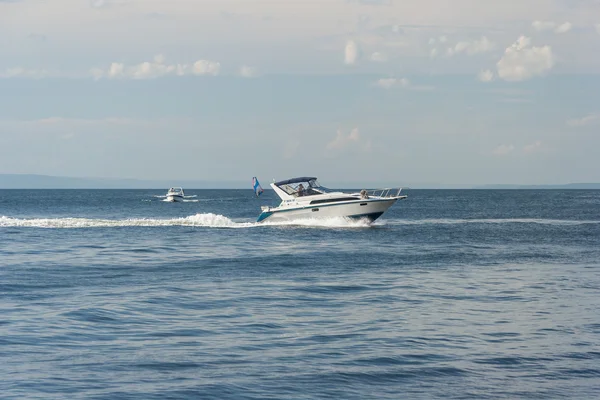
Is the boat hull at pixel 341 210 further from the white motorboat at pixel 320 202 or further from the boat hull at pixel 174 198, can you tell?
the boat hull at pixel 174 198

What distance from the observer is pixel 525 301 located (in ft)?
86.4

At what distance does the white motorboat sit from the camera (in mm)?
61188

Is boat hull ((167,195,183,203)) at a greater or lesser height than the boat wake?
greater

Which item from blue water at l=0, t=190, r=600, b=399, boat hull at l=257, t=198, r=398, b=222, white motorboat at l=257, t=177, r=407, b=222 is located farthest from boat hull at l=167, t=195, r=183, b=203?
blue water at l=0, t=190, r=600, b=399

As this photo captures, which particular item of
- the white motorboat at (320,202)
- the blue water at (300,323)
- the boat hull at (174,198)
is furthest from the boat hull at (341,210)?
the boat hull at (174,198)

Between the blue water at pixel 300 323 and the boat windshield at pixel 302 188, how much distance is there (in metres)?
16.9

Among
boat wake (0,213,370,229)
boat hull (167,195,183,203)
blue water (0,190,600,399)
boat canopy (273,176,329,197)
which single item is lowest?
blue water (0,190,600,399)

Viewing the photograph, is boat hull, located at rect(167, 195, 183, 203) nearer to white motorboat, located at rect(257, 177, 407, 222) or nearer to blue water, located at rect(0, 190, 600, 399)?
white motorboat, located at rect(257, 177, 407, 222)

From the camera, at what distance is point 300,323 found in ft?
73.5

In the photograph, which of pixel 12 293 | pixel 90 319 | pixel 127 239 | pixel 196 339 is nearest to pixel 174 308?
pixel 90 319

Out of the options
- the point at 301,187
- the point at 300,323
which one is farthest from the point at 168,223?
the point at 300,323

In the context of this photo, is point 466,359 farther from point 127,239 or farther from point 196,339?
point 127,239

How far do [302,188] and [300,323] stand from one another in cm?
4019

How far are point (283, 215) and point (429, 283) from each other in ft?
107
